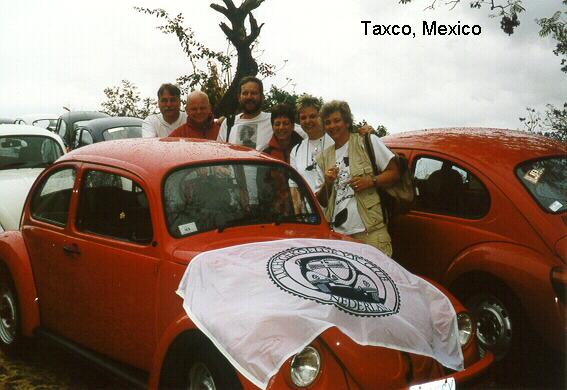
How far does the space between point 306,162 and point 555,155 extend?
2033 millimetres

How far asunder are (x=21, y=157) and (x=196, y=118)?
12.6 ft

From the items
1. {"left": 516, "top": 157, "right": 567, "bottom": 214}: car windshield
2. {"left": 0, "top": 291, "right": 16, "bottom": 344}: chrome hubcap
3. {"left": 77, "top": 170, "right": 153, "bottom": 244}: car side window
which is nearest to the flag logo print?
{"left": 77, "top": 170, "right": 153, "bottom": 244}: car side window

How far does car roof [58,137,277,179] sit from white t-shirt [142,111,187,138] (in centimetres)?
192

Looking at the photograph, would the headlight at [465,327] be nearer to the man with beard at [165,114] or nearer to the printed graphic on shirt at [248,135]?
the printed graphic on shirt at [248,135]

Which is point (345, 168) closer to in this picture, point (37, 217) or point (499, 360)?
point (499, 360)

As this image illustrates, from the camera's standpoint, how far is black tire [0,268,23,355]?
520 cm

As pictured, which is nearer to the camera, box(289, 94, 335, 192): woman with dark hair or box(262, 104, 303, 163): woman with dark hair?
box(289, 94, 335, 192): woman with dark hair

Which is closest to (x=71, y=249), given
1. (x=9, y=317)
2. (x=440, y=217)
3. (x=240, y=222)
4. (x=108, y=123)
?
(x=240, y=222)

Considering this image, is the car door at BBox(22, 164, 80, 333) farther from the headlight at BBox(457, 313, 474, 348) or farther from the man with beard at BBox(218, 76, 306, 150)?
the headlight at BBox(457, 313, 474, 348)

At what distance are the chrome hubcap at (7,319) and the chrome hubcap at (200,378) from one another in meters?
2.47

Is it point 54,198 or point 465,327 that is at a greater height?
point 54,198

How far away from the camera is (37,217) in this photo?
5.08 m

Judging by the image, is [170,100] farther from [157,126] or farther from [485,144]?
[485,144]

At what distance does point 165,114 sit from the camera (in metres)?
6.95
